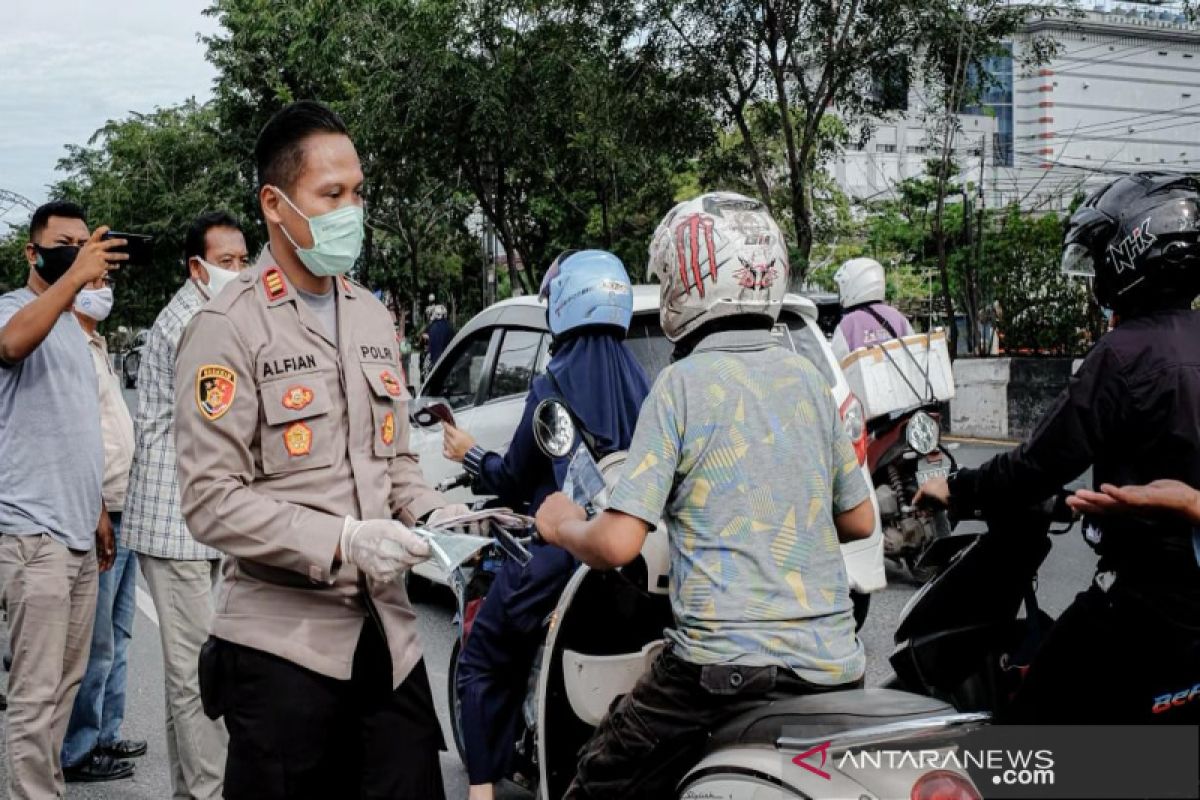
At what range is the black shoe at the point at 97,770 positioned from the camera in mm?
4914

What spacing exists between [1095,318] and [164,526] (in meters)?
12.4

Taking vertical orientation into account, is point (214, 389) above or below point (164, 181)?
below

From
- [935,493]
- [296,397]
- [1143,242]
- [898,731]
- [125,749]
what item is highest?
[1143,242]

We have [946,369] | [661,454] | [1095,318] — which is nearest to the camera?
[661,454]

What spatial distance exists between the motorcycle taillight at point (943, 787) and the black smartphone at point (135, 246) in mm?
3021

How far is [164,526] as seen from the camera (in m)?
4.25

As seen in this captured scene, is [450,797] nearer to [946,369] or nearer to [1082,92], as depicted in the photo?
[946,369]

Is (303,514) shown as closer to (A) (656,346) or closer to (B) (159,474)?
(B) (159,474)

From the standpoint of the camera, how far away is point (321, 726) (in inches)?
104

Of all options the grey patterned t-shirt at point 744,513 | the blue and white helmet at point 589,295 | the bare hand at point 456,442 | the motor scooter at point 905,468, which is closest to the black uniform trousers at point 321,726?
the grey patterned t-shirt at point 744,513

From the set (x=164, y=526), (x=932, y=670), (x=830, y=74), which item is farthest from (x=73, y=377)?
(x=830, y=74)

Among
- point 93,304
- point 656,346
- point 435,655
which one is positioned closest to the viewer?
point 93,304

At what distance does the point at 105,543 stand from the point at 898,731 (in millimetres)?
3133

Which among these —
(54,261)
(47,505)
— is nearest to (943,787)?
(47,505)
